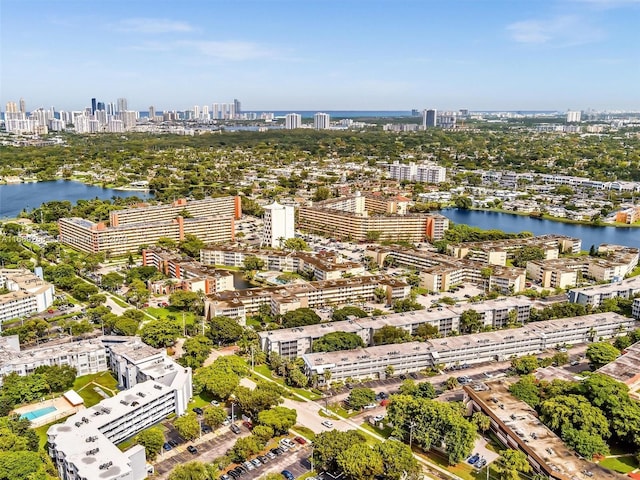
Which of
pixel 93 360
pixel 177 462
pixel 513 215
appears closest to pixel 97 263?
pixel 93 360

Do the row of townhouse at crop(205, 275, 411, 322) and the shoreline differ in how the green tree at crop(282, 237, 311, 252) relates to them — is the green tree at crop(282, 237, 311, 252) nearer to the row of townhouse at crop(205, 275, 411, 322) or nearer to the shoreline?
the row of townhouse at crop(205, 275, 411, 322)

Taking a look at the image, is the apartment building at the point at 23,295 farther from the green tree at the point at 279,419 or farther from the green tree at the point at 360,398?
the green tree at the point at 360,398

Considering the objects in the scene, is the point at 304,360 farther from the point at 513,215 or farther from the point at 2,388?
the point at 513,215

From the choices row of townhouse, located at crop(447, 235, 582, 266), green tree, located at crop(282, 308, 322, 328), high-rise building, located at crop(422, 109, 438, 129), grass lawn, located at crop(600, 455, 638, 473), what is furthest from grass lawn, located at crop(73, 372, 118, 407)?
high-rise building, located at crop(422, 109, 438, 129)

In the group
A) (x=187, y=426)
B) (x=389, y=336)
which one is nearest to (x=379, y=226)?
(x=389, y=336)

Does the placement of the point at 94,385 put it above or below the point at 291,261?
below

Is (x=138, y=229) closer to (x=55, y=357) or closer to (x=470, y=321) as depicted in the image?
(x=55, y=357)
